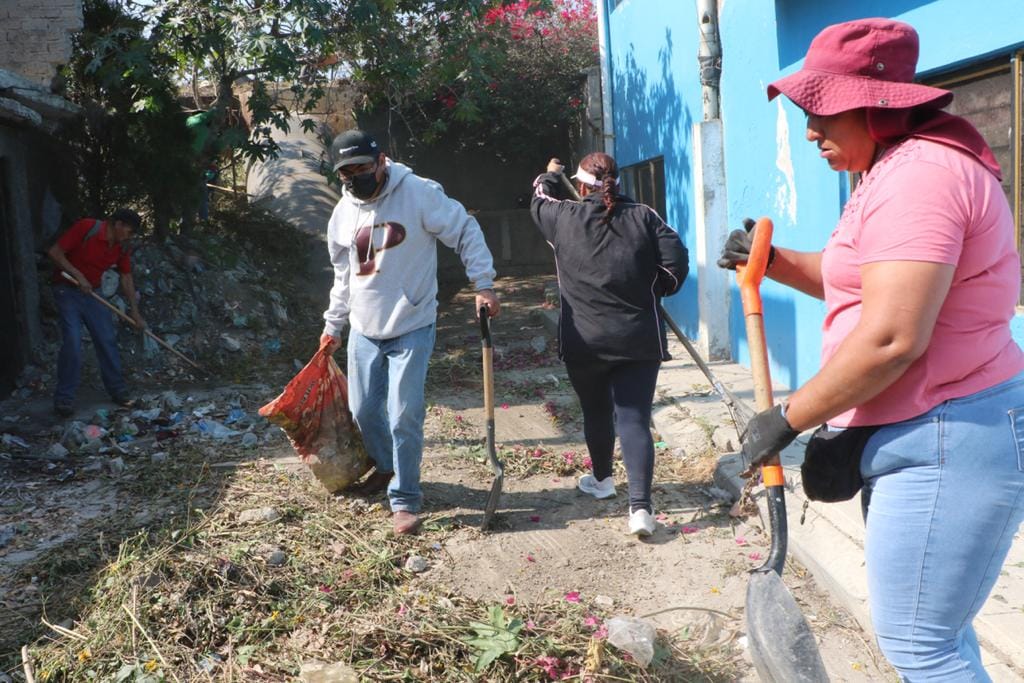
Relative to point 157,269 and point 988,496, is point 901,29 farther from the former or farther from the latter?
point 157,269

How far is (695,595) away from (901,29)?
8.39ft

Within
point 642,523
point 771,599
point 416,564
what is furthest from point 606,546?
point 771,599

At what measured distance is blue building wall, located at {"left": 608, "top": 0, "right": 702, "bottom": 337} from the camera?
872 centimetres

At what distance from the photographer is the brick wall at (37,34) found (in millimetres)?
9109

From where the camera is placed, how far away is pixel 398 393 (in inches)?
173

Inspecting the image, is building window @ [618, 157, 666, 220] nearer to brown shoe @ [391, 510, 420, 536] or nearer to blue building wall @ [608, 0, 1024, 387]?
blue building wall @ [608, 0, 1024, 387]

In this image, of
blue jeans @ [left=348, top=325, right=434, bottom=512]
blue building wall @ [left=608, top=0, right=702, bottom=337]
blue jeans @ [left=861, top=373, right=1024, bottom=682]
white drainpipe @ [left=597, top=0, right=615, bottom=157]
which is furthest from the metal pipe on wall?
blue jeans @ [left=861, top=373, right=1024, bottom=682]

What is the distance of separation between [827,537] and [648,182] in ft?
22.6

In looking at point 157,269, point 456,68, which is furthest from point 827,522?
point 157,269

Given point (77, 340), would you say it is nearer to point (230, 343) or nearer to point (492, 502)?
point (230, 343)

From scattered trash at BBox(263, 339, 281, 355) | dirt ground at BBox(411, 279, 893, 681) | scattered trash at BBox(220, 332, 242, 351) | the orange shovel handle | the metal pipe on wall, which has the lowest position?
dirt ground at BBox(411, 279, 893, 681)

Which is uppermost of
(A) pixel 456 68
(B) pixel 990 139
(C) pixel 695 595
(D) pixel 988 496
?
(A) pixel 456 68

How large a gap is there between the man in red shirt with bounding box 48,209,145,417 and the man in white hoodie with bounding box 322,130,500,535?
3.85m

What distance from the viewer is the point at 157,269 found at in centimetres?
996
